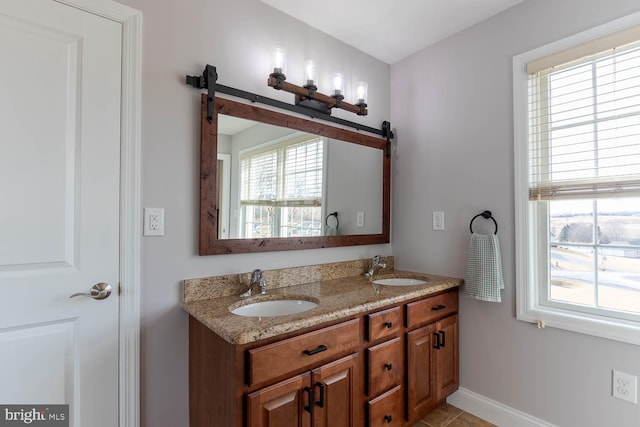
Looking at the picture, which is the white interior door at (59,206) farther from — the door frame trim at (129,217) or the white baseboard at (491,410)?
the white baseboard at (491,410)

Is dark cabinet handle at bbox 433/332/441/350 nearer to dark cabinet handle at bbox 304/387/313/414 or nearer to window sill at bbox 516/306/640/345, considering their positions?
window sill at bbox 516/306/640/345

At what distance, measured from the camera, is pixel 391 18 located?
76.6 inches

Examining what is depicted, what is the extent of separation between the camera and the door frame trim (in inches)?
51.8

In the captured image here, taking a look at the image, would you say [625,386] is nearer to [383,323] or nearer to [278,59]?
[383,323]

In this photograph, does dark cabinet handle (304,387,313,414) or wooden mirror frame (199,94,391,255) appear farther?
wooden mirror frame (199,94,391,255)

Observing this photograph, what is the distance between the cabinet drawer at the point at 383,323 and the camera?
151 centimetres

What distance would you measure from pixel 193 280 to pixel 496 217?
5.74 ft

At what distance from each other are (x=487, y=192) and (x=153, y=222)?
73.8 inches

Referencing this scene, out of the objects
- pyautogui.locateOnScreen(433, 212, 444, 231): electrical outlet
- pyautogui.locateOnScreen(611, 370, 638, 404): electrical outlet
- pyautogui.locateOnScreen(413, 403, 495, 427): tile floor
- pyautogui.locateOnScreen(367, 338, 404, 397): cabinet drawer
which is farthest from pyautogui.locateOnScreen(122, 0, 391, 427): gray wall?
pyautogui.locateOnScreen(611, 370, 638, 404): electrical outlet

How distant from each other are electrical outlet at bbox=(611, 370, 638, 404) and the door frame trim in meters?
2.20

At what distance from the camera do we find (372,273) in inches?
85.7

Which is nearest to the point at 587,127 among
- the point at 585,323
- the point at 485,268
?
the point at 485,268

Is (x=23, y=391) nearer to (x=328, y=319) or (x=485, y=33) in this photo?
(x=328, y=319)

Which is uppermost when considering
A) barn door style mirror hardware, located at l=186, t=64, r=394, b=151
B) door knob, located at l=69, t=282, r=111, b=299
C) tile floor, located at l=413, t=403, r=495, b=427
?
barn door style mirror hardware, located at l=186, t=64, r=394, b=151
